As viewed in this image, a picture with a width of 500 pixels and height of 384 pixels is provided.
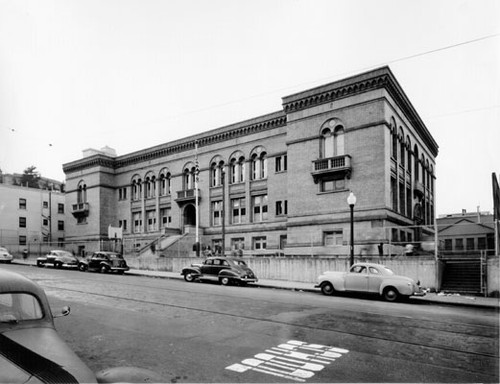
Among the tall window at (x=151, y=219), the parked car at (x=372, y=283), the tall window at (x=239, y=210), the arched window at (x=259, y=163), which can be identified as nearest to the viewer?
the parked car at (x=372, y=283)

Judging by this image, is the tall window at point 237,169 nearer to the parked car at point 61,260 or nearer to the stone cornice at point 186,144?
the stone cornice at point 186,144

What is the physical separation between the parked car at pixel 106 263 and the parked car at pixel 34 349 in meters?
22.8

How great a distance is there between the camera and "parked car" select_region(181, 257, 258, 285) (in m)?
20.4

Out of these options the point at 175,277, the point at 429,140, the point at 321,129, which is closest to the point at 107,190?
the point at 175,277

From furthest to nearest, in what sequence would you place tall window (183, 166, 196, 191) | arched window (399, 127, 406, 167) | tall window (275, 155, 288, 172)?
tall window (183, 166, 196, 191) < tall window (275, 155, 288, 172) < arched window (399, 127, 406, 167)

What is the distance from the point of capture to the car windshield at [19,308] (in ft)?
14.5

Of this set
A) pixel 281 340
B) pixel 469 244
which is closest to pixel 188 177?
pixel 469 244

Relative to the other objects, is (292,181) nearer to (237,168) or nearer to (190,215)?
(237,168)

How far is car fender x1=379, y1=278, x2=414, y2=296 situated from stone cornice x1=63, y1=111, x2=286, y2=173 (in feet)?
64.1

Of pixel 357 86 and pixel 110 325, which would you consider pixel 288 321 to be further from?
pixel 357 86

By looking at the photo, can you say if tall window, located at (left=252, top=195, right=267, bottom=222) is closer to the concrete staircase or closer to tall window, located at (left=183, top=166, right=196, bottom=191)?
tall window, located at (left=183, top=166, right=196, bottom=191)

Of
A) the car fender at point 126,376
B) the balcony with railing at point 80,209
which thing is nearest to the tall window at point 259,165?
the balcony with railing at point 80,209

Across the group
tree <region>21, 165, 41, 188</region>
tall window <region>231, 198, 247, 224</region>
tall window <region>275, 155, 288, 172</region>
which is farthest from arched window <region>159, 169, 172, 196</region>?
tree <region>21, 165, 41, 188</region>

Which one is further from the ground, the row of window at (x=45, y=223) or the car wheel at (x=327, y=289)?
the row of window at (x=45, y=223)
